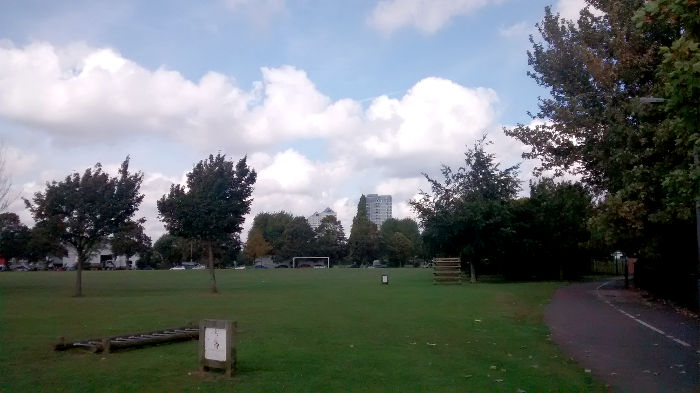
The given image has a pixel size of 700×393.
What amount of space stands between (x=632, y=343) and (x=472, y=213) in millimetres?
28307

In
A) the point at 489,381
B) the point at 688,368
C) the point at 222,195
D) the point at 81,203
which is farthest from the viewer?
the point at 222,195

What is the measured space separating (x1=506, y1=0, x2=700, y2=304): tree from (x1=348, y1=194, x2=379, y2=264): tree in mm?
108373

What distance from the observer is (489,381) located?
352 inches

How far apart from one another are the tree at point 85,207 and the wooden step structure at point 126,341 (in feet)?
63.5

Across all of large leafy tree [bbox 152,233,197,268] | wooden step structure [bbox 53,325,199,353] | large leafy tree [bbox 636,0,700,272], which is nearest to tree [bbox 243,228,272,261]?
large leafy tree [bbox 152,233,197,268]

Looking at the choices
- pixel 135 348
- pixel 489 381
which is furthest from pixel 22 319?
pixel 489 381

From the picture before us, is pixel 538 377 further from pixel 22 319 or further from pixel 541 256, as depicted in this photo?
pixel 541 256

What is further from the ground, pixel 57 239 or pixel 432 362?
pixel 57 239

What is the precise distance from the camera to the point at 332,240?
13488 cm

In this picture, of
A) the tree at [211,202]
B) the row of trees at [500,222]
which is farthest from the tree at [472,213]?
the tree at [211,202]

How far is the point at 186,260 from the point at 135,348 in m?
125

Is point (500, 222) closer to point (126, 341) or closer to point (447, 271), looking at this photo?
point (447, 271)

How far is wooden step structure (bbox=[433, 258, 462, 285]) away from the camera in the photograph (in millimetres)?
41281

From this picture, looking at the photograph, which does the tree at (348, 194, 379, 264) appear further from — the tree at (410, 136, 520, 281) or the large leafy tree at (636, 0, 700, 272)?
the large leafy tree at (636, 0, 700, 272)
